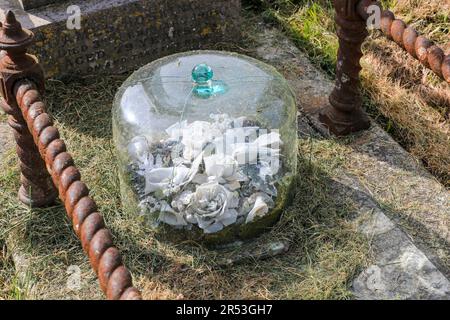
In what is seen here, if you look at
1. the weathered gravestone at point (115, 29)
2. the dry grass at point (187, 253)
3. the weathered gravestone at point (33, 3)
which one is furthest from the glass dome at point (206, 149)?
the weathered gravestone at point (33, 3)

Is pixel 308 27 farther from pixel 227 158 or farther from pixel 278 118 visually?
pixel 227 158

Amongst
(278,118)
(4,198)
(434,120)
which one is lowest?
(434,120)

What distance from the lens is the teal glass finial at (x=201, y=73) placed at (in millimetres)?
3113

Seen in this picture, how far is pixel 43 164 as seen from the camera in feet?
11.0

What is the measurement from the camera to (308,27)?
16.3 feet

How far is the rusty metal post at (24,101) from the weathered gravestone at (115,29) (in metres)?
1.00

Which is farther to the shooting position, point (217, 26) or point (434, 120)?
point (217, 26)

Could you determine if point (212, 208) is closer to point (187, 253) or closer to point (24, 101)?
point (187, 253)

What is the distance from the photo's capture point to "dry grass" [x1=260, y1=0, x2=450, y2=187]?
13.4 feet

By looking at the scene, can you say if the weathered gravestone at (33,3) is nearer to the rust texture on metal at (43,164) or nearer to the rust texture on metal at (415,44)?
the rust texture on metal at (43,164)

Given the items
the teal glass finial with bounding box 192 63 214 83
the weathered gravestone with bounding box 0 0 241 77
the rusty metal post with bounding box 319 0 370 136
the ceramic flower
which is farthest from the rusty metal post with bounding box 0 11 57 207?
the rusty metal post with bounding box 319 0 370 136
